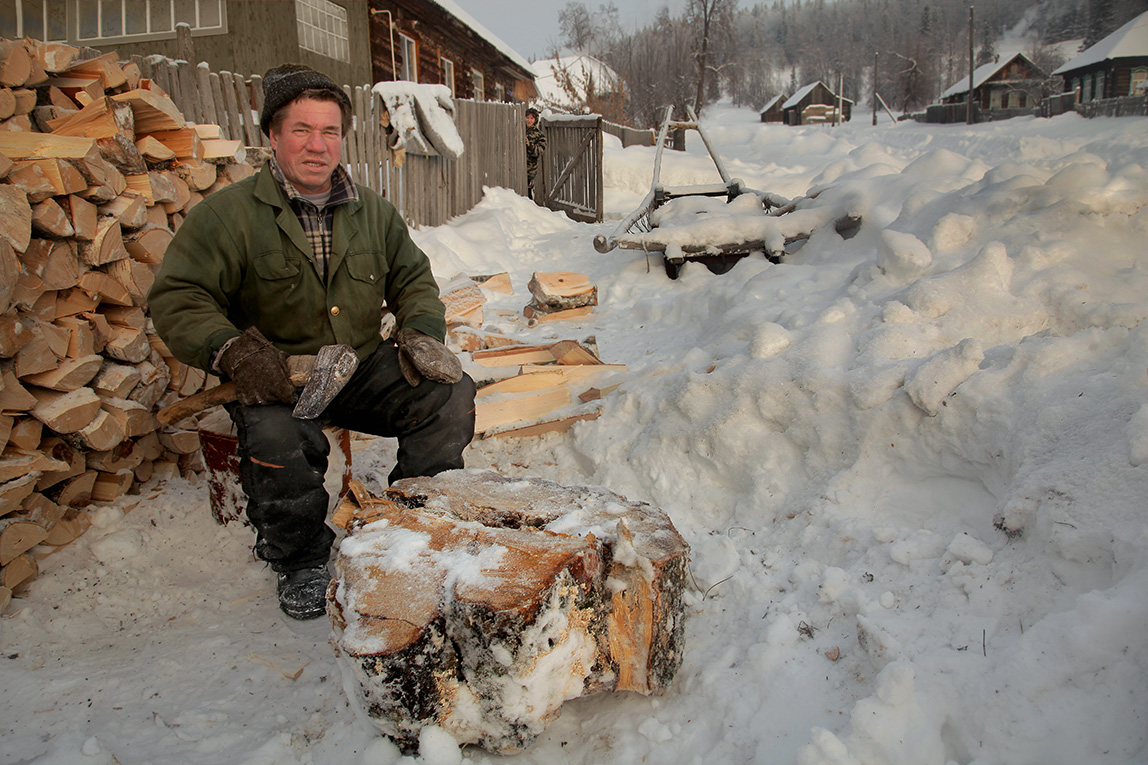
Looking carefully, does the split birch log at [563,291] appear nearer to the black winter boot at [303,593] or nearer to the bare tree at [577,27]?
the black winter boot at [303,593]

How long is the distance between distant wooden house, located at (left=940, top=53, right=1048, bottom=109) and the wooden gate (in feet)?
122

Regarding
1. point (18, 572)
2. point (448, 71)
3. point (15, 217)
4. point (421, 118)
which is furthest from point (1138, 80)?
point (18, 572)

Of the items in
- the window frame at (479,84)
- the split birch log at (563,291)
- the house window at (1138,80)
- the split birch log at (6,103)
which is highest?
the house window at (1138,80)

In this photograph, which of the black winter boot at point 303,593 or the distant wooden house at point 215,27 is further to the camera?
the distant wooden house at point 215,27

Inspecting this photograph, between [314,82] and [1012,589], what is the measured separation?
250 centimetres

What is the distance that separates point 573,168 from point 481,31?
7.03 meters

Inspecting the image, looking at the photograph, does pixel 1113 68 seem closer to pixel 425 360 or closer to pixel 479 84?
pixel 479 84

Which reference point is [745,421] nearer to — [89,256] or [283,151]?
[283,151]

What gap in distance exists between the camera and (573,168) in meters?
10.4

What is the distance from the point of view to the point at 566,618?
1363 millimetres

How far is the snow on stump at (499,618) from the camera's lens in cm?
132

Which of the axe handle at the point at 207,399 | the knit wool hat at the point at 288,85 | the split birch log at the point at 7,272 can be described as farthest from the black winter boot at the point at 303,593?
the knit wool hat at the point at 288,85

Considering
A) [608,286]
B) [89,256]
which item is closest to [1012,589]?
[89,256]

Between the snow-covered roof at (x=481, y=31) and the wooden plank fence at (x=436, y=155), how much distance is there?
4.61 metres
